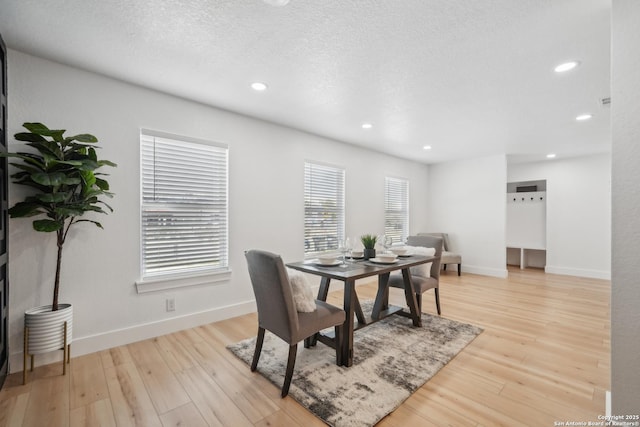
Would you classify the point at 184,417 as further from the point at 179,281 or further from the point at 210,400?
the point at 179,281

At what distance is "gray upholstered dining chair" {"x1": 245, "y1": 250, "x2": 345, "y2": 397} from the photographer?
1.94 metres

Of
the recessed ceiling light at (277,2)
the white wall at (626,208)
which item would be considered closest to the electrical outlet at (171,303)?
the recessed ceiling light at (277,2)

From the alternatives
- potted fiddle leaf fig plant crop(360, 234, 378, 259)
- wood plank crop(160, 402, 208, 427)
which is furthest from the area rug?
potted fiddle leaf fig plant crop(360, 234, 378, 259)

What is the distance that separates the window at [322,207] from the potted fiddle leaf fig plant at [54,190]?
2.63 meters

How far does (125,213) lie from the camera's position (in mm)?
2744

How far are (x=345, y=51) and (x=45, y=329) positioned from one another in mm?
3166

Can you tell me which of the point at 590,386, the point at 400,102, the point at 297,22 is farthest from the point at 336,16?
the point at 590,386

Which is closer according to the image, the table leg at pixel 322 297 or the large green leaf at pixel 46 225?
the large green leaf at pixel 46 225

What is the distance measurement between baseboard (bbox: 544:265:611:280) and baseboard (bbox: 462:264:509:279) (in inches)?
49.9

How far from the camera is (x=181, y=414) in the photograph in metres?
1.80

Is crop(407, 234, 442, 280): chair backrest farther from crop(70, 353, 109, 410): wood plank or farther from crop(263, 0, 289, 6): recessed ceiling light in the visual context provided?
crop(70, 353, 109, 410): wood plank

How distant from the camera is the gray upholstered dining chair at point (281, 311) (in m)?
1.94

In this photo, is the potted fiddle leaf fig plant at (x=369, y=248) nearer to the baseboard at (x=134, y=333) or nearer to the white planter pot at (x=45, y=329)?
the baseboard at (x=134, y=333)

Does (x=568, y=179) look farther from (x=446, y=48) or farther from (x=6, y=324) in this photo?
(x=6, y=324)
